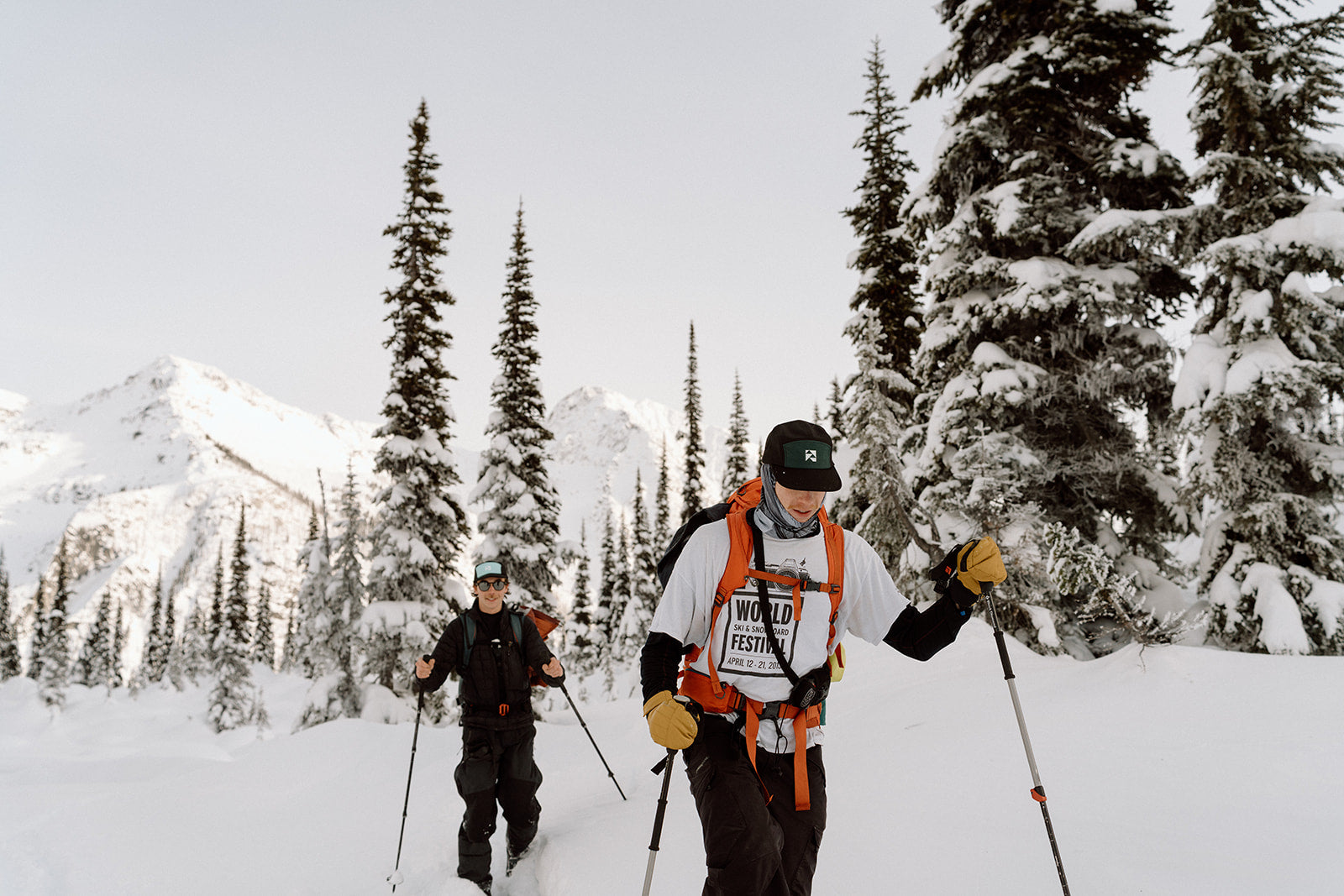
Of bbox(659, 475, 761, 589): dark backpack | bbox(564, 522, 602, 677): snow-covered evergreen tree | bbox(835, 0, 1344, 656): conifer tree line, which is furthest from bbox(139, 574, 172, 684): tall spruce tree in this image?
bbox(659, 475, 761, 589): dark backpack

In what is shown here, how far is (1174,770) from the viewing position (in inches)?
211

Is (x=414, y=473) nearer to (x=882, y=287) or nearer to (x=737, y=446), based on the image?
(x=882, y=287)

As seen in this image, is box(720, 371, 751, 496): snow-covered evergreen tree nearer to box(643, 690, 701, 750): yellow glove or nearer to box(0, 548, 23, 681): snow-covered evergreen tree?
box(643, 690, 701, 750): yellow glove

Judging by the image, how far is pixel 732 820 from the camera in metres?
3.33

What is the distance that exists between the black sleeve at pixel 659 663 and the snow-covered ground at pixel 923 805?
2.43 m

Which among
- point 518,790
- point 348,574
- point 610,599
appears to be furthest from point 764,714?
point 610,599

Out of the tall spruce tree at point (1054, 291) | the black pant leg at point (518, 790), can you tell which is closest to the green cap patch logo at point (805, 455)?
the black pant leg at point (518, 790)

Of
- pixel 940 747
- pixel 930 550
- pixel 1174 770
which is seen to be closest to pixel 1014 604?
pixel 930 550

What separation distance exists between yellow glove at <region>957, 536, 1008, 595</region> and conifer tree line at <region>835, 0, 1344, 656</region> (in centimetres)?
527

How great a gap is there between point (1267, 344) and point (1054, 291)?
2731mm

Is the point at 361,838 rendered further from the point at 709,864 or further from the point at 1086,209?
the point at 1086,209

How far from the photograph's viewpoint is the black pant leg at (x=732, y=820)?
327 centimetres

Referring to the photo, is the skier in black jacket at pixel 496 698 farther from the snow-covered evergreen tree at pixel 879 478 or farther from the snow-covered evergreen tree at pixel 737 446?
the snow-covered evergreen tree at pixel 737 446

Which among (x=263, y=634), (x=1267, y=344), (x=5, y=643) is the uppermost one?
(x=1267, y=344)
